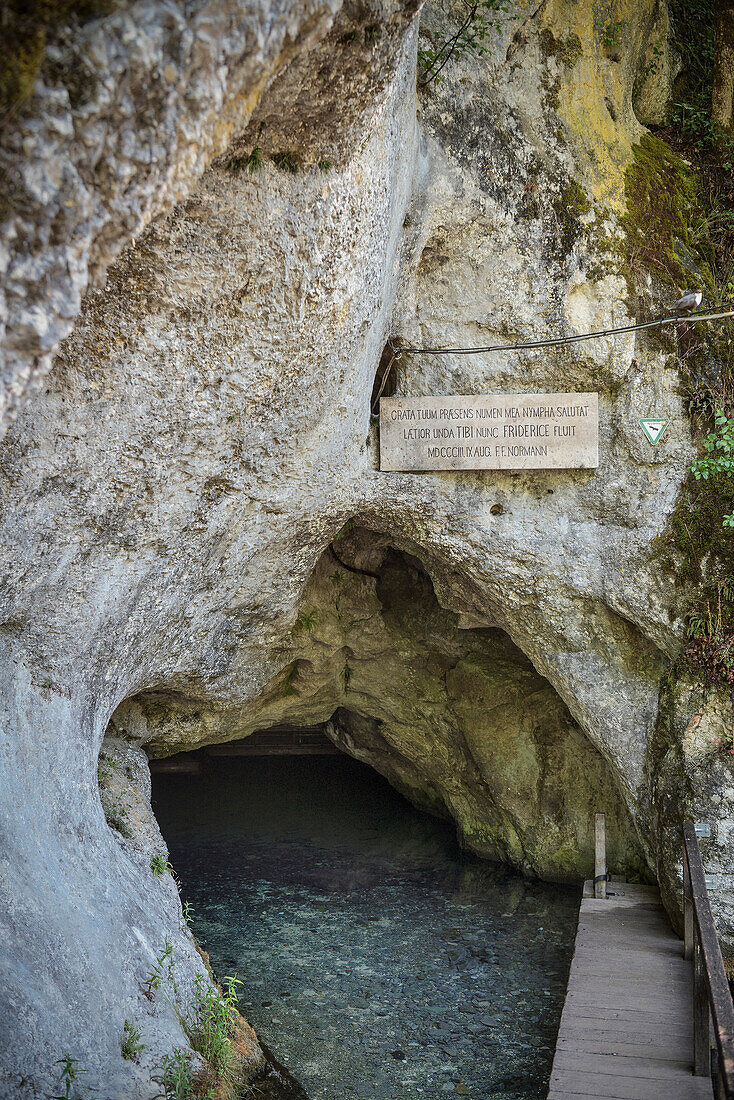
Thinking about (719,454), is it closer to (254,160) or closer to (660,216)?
(660,216)

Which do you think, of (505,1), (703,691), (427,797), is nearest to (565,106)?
(505,1)

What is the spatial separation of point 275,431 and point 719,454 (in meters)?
3.26

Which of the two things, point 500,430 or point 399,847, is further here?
point 399,847

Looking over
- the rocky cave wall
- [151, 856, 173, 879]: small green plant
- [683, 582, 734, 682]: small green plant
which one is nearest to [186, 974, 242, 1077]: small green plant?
the rocky cave wall

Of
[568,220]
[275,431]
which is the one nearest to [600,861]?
[275,431]

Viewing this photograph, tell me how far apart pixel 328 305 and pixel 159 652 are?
2.75 m

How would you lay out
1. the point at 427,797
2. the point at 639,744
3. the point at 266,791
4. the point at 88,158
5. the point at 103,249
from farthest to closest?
the point at 266,791 → the point at 427,797 → the point at 639,744 → the point at 103,249 → the point at 88,158

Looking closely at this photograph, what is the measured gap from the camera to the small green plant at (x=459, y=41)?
5895 mm

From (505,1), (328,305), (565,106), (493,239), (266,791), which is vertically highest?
(505,1)

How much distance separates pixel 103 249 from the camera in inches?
104

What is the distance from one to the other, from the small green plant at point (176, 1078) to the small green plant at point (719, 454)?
15.9ft

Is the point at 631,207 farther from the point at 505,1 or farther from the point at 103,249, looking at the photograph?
the point at 103,249

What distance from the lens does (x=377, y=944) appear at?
7598 millimetres

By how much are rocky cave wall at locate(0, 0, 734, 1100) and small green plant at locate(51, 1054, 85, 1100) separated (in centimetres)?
11
